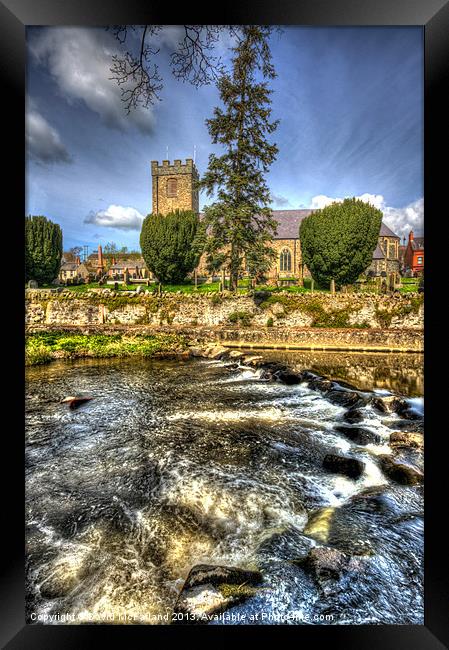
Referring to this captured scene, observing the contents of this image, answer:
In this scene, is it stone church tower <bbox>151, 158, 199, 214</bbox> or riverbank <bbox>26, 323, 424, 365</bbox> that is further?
riverbank <bbox>26, 323, 424, 365</bbox>

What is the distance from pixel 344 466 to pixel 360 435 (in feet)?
2.65

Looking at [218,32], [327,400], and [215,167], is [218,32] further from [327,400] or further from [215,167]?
[327,400]

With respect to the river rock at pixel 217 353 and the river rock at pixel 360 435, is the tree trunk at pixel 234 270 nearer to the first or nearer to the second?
the river rock at pixel 217 353

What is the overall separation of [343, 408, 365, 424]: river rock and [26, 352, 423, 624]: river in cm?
15

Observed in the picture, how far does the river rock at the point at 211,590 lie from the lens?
162 cm

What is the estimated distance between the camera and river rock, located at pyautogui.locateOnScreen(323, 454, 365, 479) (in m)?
2.89

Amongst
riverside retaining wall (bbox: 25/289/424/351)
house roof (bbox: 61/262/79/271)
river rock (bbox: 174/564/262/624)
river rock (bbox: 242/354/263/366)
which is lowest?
river rock (bbox: 174/564/262/624)

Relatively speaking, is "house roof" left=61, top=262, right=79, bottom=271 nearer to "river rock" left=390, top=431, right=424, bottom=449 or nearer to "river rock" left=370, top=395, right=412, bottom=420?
"river rock" left=390, top=431, right=424, bottom=449

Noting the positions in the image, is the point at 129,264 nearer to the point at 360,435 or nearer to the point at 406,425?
the point at 360,435

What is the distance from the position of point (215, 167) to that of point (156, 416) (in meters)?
5.71

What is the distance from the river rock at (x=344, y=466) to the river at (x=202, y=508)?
97 mm

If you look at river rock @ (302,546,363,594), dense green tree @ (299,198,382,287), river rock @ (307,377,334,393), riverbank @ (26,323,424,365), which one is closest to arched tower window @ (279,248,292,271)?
dense green tree @ (299,198,382,287)

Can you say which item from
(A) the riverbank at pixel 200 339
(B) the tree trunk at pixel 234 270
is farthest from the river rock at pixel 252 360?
(B) the tree trunk at pixel 234 270

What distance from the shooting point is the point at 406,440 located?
3.38 metres
